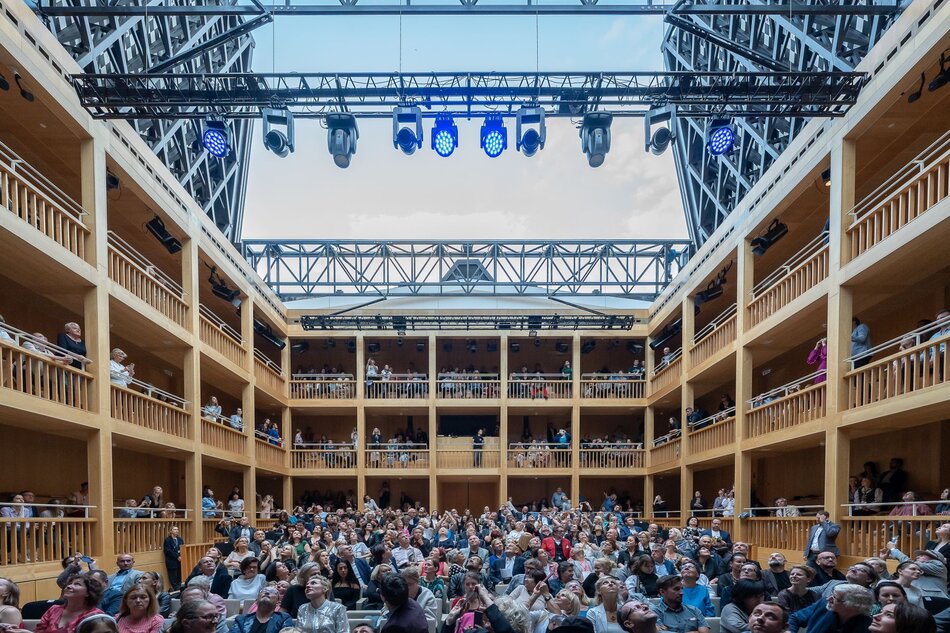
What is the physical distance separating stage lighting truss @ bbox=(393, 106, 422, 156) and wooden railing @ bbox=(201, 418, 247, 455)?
945 centimetres

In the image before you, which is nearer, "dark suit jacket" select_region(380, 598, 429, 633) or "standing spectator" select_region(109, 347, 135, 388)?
"dark suit jacket" select_region(380, 598, 429, 633)

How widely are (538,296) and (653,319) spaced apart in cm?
401

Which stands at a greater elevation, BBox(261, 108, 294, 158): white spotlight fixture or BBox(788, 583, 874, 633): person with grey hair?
BBox(261, 108, 294, 158): white spotlight fixture

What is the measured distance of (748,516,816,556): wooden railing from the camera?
14.4 metres

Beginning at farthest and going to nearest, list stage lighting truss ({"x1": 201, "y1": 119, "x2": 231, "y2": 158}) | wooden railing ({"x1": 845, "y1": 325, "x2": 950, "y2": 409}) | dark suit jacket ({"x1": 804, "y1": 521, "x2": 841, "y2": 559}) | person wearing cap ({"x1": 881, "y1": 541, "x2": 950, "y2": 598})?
stage lighting truss ({"x1": 201, "y1": 119, "x2": 231, "y2": 158})
dark suit jacket ({"x1": 804, "y1": 521, "x2": 841, "y2": 559})
wooden railing ({"x1": 845, "y1": 325, "x2": 950, "y2": 409})
person wearing cap ({"x1": 881, "y1": 541, "x2": 950, "y2": 598})

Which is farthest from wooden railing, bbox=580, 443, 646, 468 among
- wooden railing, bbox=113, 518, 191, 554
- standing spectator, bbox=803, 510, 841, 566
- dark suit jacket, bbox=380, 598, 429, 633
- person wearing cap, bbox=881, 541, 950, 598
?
dark suit jacket, bbox=380, 598, 429, 633

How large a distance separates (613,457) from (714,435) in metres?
7.55

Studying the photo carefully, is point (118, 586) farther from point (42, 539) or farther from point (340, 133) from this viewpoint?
point (340, 133)

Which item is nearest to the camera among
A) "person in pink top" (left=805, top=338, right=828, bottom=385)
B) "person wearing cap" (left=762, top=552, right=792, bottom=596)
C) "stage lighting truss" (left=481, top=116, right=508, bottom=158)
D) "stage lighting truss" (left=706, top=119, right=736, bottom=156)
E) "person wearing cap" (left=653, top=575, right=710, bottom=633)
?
"person wearing cap" (left=653, top=575, right=710, bottom=633)

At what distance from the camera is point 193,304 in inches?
704

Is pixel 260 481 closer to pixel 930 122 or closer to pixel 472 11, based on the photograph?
pixel 472 11

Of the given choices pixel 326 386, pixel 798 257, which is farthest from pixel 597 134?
pixel 326 386

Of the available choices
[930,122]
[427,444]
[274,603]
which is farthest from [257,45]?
[274,603]

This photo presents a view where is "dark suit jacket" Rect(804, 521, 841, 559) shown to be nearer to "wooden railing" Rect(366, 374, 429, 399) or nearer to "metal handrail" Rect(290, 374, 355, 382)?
"wooden railing" Rect(366, 374, 429, 399)
